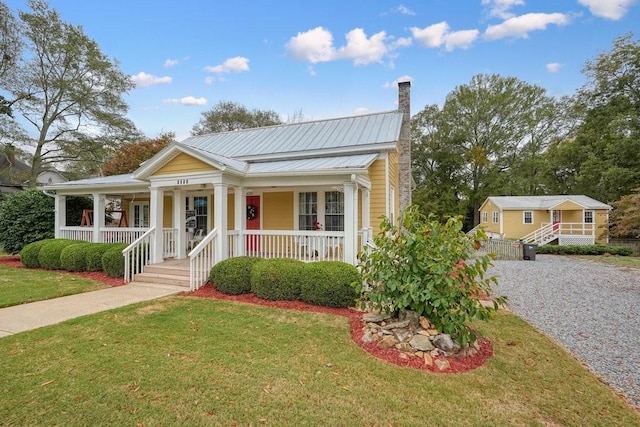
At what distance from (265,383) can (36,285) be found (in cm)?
814

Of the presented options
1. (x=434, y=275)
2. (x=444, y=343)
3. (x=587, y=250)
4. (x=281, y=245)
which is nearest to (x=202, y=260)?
(x=281, y=245)

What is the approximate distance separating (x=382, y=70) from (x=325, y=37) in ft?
10.4

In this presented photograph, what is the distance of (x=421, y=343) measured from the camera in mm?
4230

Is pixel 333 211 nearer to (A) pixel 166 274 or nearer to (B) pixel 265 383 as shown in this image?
(A) pixel 166 274

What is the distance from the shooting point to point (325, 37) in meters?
14.9

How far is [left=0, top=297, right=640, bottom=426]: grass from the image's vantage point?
2.89 meters

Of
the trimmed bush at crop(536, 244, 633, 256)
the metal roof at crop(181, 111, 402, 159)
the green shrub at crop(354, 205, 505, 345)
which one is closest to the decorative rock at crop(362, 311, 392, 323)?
the green shrub at crop(354, 205, 505, 345)

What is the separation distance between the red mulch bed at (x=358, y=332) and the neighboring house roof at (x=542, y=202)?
2458 cm

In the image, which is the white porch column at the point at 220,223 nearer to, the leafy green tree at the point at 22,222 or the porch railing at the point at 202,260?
the porch railing at the point at 202,260

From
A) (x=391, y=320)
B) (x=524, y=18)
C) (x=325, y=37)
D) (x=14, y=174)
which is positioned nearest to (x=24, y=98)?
(x=14, y=174)

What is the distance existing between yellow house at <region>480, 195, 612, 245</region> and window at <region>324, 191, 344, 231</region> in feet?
56.5

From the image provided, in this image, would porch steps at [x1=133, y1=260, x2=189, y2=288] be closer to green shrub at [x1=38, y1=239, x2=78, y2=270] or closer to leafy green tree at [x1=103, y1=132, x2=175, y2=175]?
green shrub at [x1=38, y1=239, x2=78, y2=270]

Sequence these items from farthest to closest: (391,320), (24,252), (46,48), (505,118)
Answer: (505,118) < (46,48) < (24,252) < (391,320)

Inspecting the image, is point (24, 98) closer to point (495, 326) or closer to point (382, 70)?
point (382, 70)
